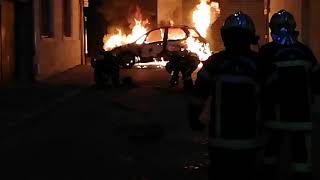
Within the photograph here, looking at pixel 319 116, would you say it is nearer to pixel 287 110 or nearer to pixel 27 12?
pixel 287 110

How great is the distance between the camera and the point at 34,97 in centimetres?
1736

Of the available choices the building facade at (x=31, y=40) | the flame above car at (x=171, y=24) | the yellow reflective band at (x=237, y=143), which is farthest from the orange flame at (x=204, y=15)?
the yellow reflective band at (x=237, y=143)

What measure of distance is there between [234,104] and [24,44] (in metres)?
18.3

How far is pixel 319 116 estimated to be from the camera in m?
12.1

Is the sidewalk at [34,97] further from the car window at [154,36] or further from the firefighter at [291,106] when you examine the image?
the firefighter at [291,106]

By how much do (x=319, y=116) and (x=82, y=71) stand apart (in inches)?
687

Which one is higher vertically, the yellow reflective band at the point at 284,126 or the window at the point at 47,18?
the window at the point at 47,18

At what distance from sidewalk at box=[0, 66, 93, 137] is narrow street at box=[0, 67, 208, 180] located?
6.5 inches

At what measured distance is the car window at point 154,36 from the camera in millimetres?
30984

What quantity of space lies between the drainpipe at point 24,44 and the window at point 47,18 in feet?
11.0

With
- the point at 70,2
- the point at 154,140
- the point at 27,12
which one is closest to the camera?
the point at 154,140

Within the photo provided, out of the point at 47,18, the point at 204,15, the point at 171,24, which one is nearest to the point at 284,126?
the point at 47,18

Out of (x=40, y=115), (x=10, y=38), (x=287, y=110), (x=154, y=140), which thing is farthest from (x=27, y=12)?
(x=287, y=110)

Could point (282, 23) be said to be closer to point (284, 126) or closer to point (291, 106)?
point (291, 106)
